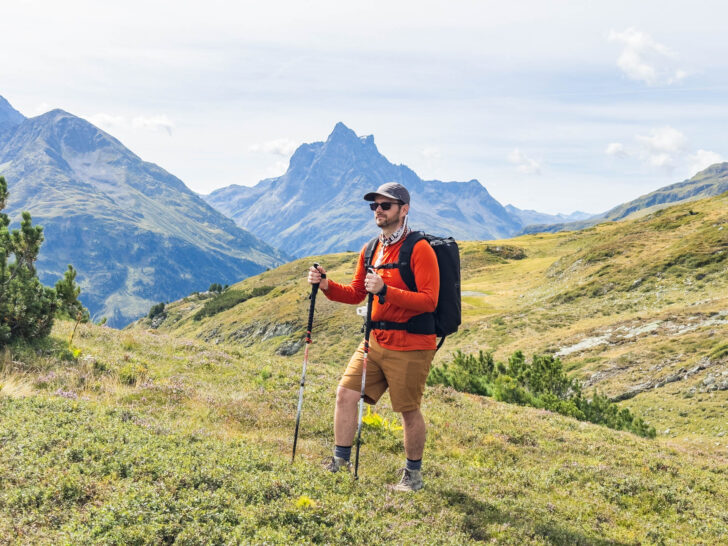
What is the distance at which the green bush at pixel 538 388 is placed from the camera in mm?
16328

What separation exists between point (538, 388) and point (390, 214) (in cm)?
1482

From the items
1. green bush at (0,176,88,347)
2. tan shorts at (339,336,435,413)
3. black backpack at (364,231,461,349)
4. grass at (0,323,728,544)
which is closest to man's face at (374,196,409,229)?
black backpack at (364,231,461,349)

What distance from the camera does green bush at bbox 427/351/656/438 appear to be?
53.6 ft

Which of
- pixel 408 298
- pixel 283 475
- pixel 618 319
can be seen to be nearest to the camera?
pixel 408 298

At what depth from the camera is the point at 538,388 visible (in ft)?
62.5

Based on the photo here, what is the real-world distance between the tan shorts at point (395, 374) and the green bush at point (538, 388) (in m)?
11.6

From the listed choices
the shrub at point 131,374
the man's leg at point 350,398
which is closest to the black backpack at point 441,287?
the man's leg at point 350,398

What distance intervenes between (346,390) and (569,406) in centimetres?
1212

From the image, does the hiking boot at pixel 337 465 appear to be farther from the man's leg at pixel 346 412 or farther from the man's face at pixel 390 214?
the man's face at pixel 390 214

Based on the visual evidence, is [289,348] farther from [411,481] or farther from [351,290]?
[411,481]

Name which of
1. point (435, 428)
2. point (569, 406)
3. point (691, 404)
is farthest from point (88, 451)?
point (691, 404)

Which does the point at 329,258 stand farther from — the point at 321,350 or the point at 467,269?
the point at 321,350

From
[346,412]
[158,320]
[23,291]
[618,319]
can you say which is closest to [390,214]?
[346,412]

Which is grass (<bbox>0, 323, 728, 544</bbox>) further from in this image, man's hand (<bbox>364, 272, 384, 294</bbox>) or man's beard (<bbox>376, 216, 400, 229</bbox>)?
man's beard (<bbox>376, 216, 400, 229</bbox>)
